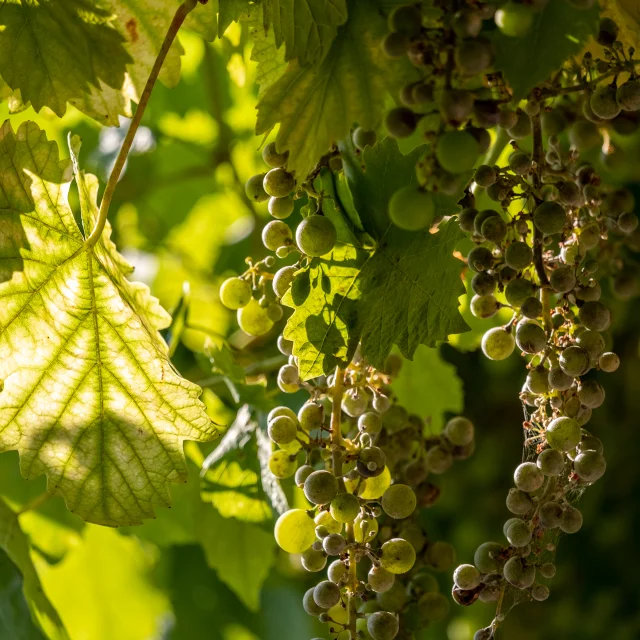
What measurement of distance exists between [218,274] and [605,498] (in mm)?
1232

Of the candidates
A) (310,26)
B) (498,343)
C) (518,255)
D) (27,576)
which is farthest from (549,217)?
(27,576)

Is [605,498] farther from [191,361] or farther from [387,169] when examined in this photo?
[387,169]

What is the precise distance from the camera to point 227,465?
125cm

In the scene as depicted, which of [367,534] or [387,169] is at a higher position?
[387,169]

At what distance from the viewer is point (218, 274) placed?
1818 millimetres

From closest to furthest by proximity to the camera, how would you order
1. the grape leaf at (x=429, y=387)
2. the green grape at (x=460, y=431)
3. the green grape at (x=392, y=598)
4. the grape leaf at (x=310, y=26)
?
the grape leaf at (x=310, y=26), the green grape at (x=392, y=598), the green grape at (x=460, y=431), the grape leaf at (x=429, y=387)

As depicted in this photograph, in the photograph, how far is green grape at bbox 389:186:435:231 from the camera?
648 millimetres

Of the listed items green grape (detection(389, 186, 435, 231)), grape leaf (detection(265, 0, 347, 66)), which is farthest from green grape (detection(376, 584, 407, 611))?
grape leaf (detection(265, 0, 347, 66))

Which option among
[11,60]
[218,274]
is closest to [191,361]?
[218,274]

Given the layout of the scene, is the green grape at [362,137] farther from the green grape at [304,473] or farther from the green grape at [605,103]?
the green grape at [304,473]

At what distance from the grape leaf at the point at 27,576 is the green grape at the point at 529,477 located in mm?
805

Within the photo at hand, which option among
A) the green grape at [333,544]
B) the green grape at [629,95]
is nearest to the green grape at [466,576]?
the green grape at [333,544]

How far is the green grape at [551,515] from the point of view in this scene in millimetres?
802

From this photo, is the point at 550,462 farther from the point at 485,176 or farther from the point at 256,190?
the point at 256,190
